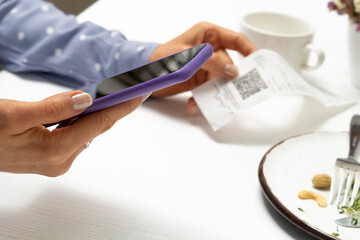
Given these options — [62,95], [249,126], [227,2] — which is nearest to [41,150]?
[62,95]

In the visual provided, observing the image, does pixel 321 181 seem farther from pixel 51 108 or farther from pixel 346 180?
pixel 51 108

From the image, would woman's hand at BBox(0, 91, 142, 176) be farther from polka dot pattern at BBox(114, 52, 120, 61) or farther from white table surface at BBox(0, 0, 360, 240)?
polka dot pattern at BBox(114, 52, 120, 61)

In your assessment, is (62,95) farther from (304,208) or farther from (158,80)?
(304,208)

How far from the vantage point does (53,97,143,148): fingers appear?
0.46m

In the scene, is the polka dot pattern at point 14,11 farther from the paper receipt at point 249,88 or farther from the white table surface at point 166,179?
the paper receipt at point 249,88

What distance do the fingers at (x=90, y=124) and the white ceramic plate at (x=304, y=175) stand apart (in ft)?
0.58

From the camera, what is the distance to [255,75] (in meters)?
0.70

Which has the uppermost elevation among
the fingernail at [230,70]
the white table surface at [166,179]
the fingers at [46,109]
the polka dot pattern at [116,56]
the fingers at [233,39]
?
the fingers at [46,109]

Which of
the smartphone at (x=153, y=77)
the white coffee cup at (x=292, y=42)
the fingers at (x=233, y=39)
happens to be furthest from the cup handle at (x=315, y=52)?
the smartphone at (x=153, y=77)

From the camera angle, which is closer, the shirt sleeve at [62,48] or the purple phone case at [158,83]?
the purple phone case at [158,83]

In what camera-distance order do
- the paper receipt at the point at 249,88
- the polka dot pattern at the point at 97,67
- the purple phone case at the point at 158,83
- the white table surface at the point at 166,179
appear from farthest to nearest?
1. the polka dot pattern at the point at 97,67
2. the paper receipt at the point at 249,88
3. the white table surface at the point at 166,179
4. the purple phone case at the point at 158,83

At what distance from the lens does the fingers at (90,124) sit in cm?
46

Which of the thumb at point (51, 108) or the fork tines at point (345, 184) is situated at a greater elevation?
the thumb at point (51, 108)

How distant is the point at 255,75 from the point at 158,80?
0.33m
